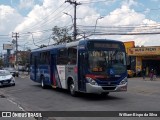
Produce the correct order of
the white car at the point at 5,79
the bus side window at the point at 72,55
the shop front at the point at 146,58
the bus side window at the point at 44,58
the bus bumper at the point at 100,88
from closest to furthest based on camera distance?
1. the bus bumper at the point at 100,88
2. the bus side window at the point at 72,55
3. the bus side window at the point at 44,58
4. the white car at the point at 5,79
5. the shop front at the point at 146,58

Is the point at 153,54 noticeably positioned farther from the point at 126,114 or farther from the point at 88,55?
the point at 126,114

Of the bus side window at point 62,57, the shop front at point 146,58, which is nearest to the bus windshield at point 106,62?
the bus side window at point 62,57

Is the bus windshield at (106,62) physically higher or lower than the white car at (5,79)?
higher

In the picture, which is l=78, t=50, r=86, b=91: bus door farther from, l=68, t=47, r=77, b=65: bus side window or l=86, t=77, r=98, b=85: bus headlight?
l=68, t=47, r=77, b=65: bus side window

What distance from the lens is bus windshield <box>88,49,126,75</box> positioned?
16984mm

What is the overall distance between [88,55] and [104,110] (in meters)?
4.27

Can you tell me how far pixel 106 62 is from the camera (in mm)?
17094

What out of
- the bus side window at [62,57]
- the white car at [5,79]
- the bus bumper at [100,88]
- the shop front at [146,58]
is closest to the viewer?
the bus bumper at [100,88]

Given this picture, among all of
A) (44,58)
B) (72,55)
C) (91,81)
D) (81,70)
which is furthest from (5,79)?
(91,81)

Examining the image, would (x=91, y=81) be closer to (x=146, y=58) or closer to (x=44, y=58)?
(x=44, y=58)

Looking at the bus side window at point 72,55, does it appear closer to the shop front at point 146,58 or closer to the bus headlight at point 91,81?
the bus headlight at point 91,81

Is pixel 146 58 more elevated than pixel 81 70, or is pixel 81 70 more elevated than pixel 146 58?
pixel 146 58

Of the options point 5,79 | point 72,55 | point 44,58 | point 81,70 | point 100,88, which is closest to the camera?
point 100,88

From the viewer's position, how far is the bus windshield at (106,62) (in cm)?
1698
